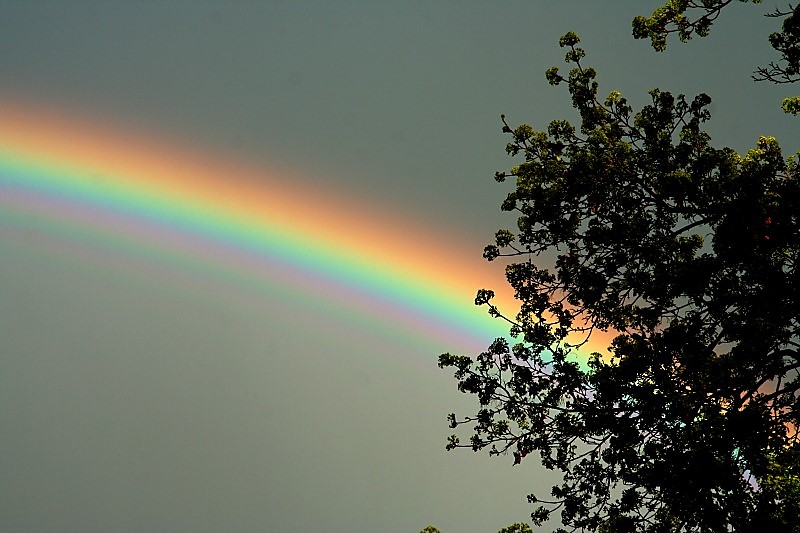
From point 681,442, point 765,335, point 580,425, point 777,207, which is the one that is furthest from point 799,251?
point 580,425

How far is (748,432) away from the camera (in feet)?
34.2

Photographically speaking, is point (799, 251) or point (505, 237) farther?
point (505, 237)

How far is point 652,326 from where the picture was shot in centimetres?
1241

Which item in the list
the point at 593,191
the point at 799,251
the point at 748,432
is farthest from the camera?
the point at 593,191

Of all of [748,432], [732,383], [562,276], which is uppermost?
[562,276]

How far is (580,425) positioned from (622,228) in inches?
118

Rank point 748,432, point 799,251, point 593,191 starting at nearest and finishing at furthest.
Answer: point 748,432, point 799,251, point 593,191

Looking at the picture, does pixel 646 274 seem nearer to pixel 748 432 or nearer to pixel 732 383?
pixel 732 383

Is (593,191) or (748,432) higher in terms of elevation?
(593,191)

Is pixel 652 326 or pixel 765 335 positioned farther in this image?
pixel 652 326

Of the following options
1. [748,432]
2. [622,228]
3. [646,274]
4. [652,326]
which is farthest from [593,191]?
[748,432]

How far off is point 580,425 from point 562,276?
2351 millimetres

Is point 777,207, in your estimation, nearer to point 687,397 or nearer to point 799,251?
point 799,251

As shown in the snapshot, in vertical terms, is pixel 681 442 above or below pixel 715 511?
above
